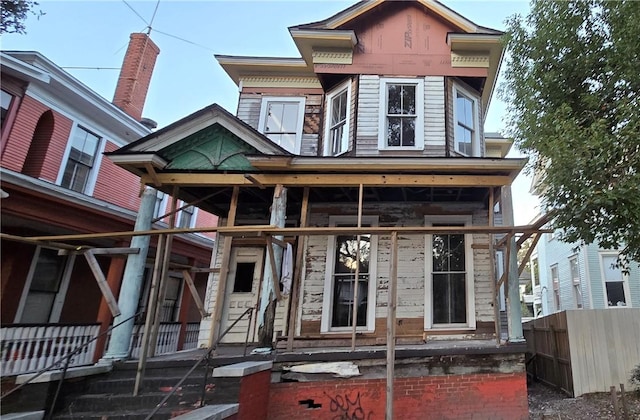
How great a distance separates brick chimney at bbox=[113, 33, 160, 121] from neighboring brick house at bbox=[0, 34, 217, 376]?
5.35 feet

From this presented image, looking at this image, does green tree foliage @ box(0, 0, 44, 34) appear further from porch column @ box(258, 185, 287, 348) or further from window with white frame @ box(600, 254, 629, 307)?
window with white frame @ box(600, 254, 629, 307)

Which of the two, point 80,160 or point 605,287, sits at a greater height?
point 80,160

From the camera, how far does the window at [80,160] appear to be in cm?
1046

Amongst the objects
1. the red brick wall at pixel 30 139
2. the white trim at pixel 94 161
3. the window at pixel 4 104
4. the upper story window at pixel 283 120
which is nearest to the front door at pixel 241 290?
the upper story window at pixel 283 120

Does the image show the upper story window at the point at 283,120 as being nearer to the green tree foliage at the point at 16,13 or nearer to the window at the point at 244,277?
the window at the point at 244,277

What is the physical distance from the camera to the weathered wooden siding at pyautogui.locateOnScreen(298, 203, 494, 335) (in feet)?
24.3

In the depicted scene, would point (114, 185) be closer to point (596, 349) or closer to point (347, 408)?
point (347, 408)

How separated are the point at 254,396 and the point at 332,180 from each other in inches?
144

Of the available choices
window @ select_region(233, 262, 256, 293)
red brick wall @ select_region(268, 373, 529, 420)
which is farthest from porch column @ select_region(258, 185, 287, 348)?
window @ select_region(233, 262, 256, 293)

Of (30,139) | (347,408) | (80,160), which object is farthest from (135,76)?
(347,408)

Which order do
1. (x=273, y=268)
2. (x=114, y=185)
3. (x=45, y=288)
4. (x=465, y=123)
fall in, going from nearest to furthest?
(x=273, y=268)
(x=465, y=123)
(x=45, y=288)
(x=114, y=185)

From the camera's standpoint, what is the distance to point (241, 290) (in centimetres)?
815

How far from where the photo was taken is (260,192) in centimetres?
779

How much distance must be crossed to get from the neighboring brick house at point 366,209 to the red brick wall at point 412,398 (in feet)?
0.06
